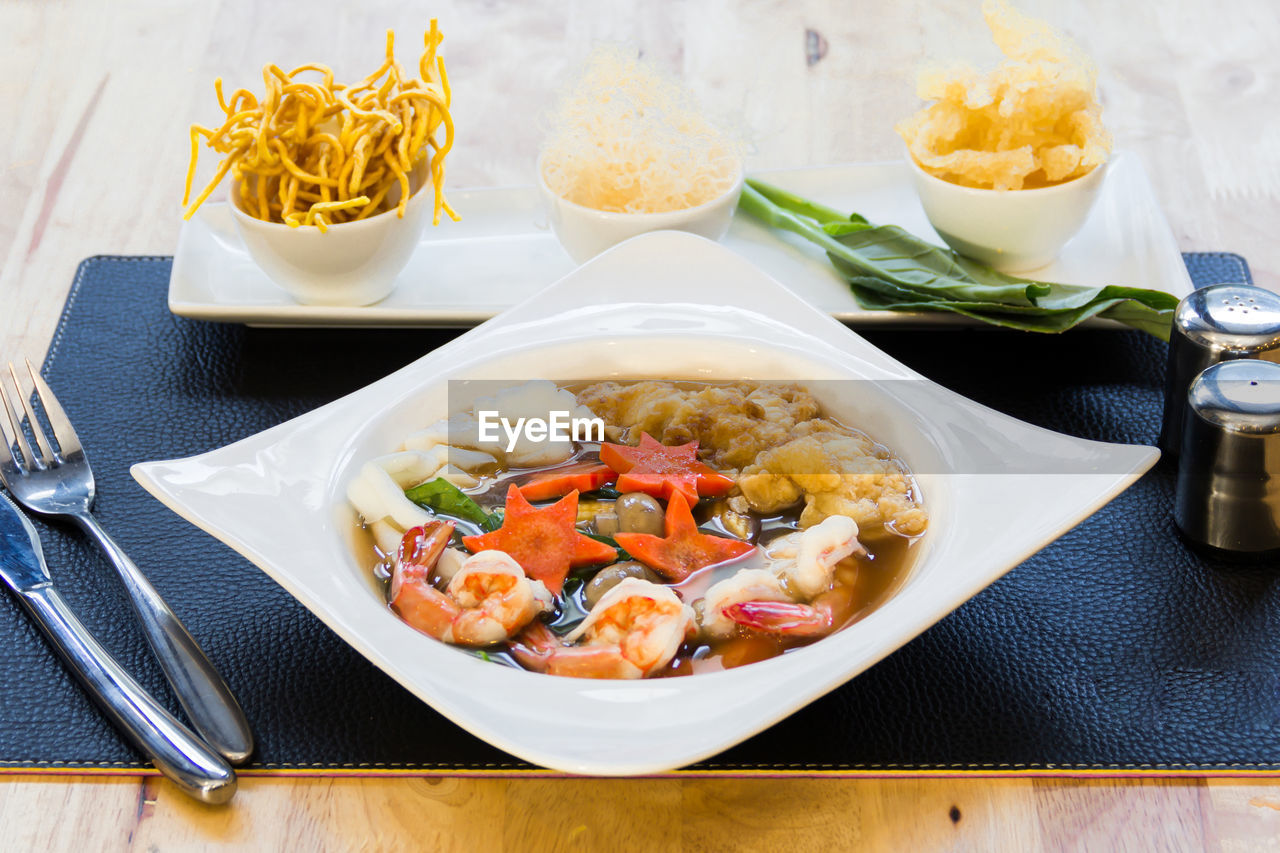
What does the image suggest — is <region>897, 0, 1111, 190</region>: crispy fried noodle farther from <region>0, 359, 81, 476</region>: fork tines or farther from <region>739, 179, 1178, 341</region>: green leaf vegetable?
<region>0, 359, 81, 476</region>: fork tines

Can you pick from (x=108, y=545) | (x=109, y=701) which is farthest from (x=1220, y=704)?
(x=108, y=545)

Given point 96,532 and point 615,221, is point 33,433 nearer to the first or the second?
point 96,532

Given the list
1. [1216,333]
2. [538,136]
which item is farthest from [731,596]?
[538,136]

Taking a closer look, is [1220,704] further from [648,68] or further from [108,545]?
[648,68]

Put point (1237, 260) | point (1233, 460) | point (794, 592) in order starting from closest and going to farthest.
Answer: point (794, 592) < point (1233, 460) < point (1237, 260)

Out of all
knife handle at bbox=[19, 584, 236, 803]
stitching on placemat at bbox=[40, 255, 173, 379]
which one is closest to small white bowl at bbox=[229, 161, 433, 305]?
stitching on placemat at bbox=[40, 255, 173, 379]

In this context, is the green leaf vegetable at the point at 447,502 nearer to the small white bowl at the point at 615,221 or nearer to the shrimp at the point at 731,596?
the shrimp at the point at 731,596
